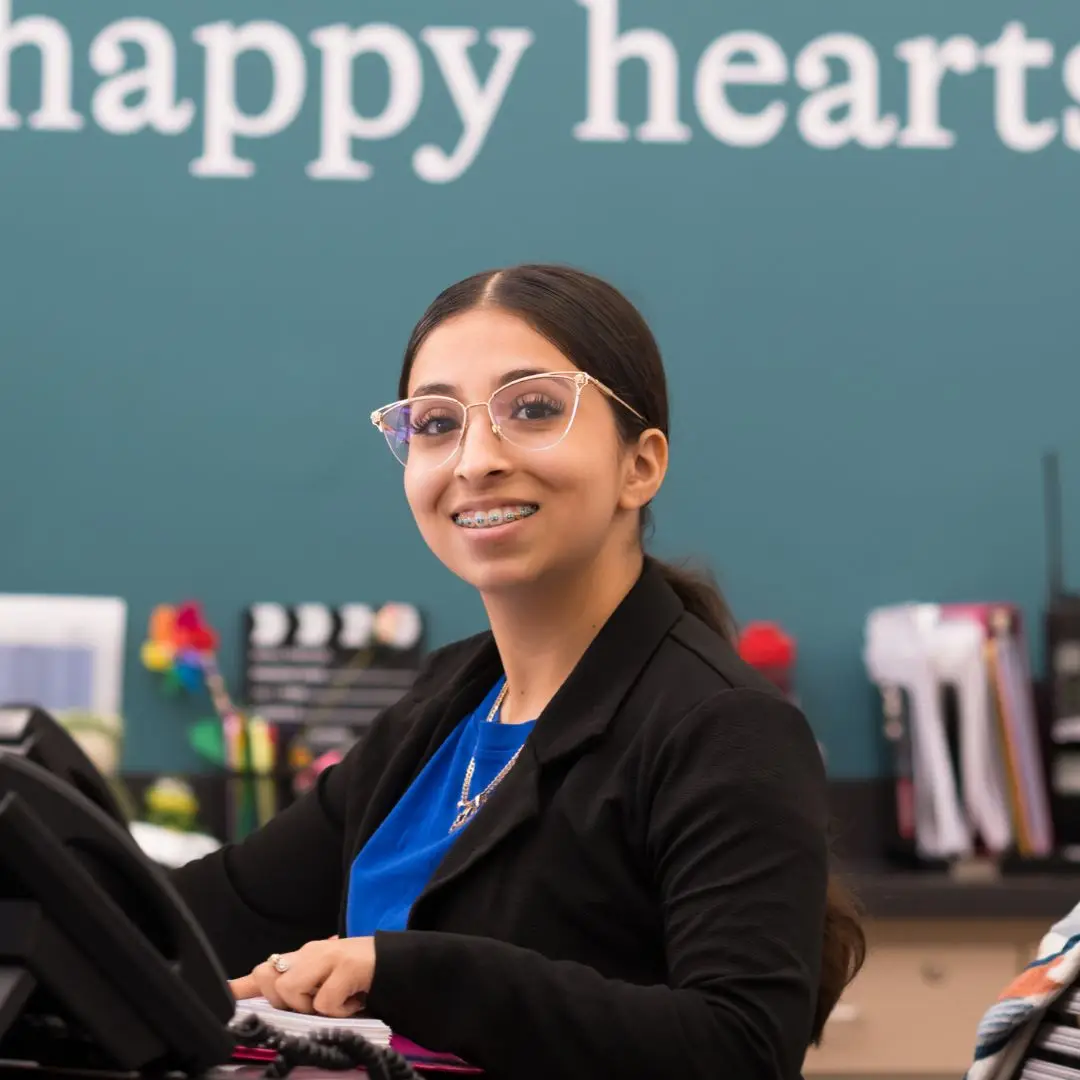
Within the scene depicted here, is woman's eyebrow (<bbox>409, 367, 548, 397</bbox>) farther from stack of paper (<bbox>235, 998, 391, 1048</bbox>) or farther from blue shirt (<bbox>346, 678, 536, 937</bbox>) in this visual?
stack of paper (<bbox>235, 998, 391, 1048</bbox>)

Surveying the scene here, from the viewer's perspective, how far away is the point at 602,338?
1.32 metres

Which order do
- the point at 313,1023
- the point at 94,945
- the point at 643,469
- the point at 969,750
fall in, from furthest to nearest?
the point at 969,750 < the point at 643,469 < the point at 313,1023 < the point at 94,945

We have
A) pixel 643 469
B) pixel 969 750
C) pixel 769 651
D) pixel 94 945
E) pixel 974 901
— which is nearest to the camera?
pixel 94 945

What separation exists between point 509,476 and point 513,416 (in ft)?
0.15

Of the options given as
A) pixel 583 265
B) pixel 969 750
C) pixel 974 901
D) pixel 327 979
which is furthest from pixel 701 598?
pixel 583 265

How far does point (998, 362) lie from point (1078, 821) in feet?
2.86

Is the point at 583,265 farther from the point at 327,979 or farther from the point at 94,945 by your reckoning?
the point at 94,945

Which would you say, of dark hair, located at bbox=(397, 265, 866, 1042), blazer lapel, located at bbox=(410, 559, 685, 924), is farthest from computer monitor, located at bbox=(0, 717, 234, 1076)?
dark hair, located at bbox=(397, 265, 866, 1042)

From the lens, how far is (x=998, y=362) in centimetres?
310

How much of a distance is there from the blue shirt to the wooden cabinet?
53.4 inches

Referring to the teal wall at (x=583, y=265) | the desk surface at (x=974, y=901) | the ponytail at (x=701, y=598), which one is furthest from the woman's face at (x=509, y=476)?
the teal wall at (x=583, y=265)

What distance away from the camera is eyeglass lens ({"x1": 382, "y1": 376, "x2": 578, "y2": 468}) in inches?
49.9

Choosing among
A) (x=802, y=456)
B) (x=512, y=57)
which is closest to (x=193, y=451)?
(x=512, y=57)

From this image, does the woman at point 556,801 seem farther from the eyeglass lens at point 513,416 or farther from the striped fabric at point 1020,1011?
the striped fabric at point 1020,1011
